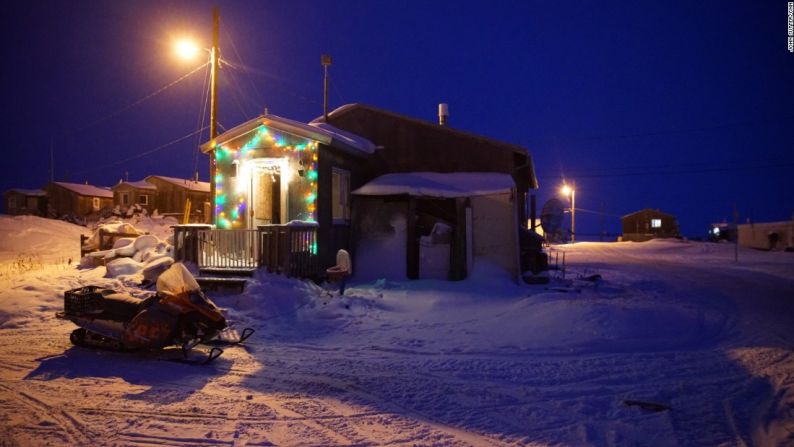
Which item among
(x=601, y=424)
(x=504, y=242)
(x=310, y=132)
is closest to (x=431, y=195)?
(x=504, y=242)

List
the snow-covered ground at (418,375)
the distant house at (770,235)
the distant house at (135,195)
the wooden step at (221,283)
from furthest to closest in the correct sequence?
1. the distant house at (135,195)
2. the distant house at (770,235)
3. the wooden step at (221,283)
4. the snow-covered ground at (418,375)

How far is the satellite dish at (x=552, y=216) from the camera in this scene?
58.4 ft

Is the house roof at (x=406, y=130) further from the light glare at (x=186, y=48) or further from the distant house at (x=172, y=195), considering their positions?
the distant house at (x=172, y=195)

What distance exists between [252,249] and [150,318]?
5.17 m

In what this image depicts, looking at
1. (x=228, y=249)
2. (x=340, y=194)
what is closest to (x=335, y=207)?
(x=340, y=194)

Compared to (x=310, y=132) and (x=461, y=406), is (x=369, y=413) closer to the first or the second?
(x=461, y=406)

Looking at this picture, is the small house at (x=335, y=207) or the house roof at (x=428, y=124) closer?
the small house at (x=335, y=207)

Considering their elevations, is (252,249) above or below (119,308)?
above

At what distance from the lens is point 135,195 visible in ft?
150

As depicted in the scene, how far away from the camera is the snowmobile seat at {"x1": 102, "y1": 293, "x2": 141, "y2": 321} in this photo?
654cm

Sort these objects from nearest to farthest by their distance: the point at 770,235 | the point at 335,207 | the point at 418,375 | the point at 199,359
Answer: the point at 418,375 < the point at 199,359 < the point at 335,207 < the point at 770,235

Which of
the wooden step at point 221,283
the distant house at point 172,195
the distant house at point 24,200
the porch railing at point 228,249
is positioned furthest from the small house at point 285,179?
the distant house at point 24,200

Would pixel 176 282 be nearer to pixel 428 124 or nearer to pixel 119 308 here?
pixel 119 308

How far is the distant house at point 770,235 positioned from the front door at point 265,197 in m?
41.3
